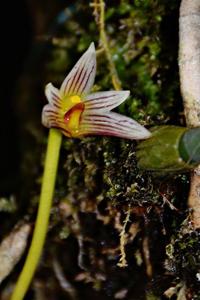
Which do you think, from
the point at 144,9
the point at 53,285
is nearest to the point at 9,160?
the point at 53,285

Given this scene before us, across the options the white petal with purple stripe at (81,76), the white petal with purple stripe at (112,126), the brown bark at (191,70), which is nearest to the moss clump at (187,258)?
the brown bark at (191,70)

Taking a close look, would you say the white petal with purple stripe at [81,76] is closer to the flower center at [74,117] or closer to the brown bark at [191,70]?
the flower center at [74,117]

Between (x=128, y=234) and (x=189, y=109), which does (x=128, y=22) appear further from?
(x=128, y=234)

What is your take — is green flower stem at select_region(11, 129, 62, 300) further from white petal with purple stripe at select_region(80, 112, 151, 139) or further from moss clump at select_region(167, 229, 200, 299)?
moss clump at select_region(167, 229, 200, 299)

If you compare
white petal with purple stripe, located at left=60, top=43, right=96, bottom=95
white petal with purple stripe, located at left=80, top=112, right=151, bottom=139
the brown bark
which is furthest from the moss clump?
white petal with purple stripe, located at left=60, top=43, right=96, bottom=95

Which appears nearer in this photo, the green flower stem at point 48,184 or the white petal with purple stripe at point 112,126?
the white petal with purple stripe at point 112,126

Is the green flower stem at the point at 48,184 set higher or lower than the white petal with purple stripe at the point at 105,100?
lower
